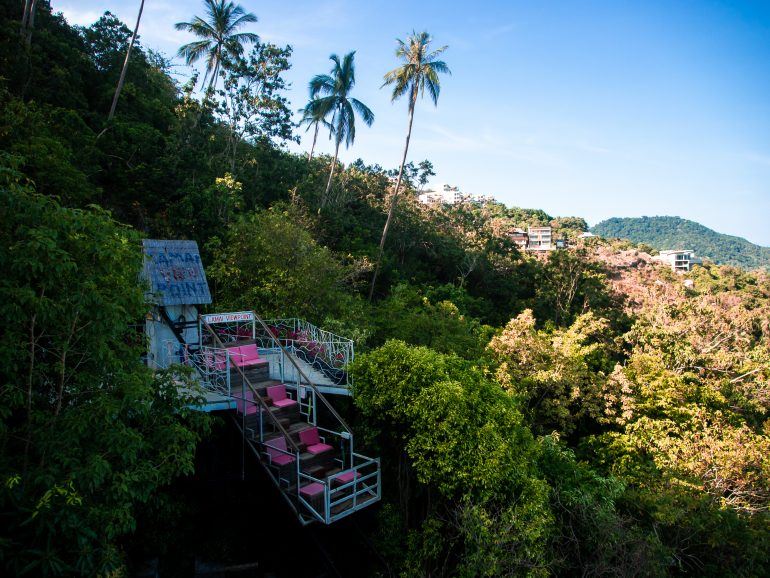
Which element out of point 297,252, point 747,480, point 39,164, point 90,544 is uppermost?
point 39,164

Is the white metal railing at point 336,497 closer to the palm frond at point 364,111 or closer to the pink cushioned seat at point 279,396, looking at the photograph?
the pink cushioned seat at point 279,396

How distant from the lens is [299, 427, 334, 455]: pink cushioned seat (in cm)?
888

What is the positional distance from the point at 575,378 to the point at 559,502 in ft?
28.3

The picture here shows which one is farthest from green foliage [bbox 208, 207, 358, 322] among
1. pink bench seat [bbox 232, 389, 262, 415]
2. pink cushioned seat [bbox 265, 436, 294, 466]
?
pink cushioned seat [bbox 265, 436, 294, 466]

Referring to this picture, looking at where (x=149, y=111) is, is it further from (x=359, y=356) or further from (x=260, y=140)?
(x=359, y=356)

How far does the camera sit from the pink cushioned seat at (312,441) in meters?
8.88

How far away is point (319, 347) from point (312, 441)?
3.33 m

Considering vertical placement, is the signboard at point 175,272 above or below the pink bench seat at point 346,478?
above

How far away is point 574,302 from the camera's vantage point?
33.7m

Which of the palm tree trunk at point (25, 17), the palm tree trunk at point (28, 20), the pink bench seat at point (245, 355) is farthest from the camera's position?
the palm tree trunk at point (28, 20)

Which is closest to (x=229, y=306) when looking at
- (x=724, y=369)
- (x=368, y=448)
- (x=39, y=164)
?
(x=39, y=164)

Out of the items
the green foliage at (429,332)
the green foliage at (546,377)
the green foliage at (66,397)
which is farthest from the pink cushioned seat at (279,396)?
the green foliage at (546,377)

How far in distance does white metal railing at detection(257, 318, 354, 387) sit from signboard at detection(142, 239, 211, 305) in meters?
2.45

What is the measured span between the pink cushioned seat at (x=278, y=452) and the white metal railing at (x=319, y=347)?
2.14 metres
